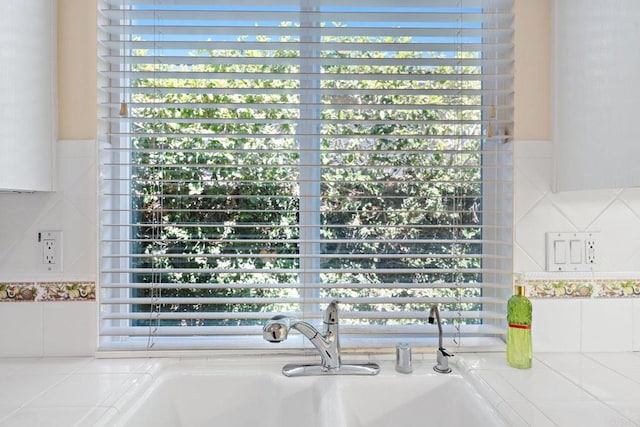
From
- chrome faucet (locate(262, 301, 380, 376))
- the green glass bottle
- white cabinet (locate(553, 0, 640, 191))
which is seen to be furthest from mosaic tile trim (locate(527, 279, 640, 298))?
chrome faucet (locate(262, 301, 380, 376))

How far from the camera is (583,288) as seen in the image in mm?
1299

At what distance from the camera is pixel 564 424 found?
0.86 m

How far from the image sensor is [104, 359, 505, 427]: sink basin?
113 centimetres

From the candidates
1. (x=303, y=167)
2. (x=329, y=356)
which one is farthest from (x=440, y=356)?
(x=303, y=167)

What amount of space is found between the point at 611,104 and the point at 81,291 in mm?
1568

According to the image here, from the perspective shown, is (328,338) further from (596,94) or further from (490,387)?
(596,94)

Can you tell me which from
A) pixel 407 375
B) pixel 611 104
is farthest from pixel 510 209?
pixel 407 375

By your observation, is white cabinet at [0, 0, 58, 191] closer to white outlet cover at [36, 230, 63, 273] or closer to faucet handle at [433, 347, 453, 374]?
white outlet cover at [36, 230, 63, 273]

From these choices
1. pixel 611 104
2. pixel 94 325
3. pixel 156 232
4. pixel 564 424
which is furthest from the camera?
pixel 156 232

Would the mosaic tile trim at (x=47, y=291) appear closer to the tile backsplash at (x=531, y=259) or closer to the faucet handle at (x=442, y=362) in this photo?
the tile backsplash at (x=531, y=259)

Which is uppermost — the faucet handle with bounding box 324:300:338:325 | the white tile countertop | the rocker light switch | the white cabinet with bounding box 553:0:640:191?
the white cabinet with bounding box 553:0:640:191

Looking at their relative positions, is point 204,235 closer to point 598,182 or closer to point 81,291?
point 81,291

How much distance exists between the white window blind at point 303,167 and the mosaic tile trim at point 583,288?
94mm

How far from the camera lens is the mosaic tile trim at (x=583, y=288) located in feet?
4.26
